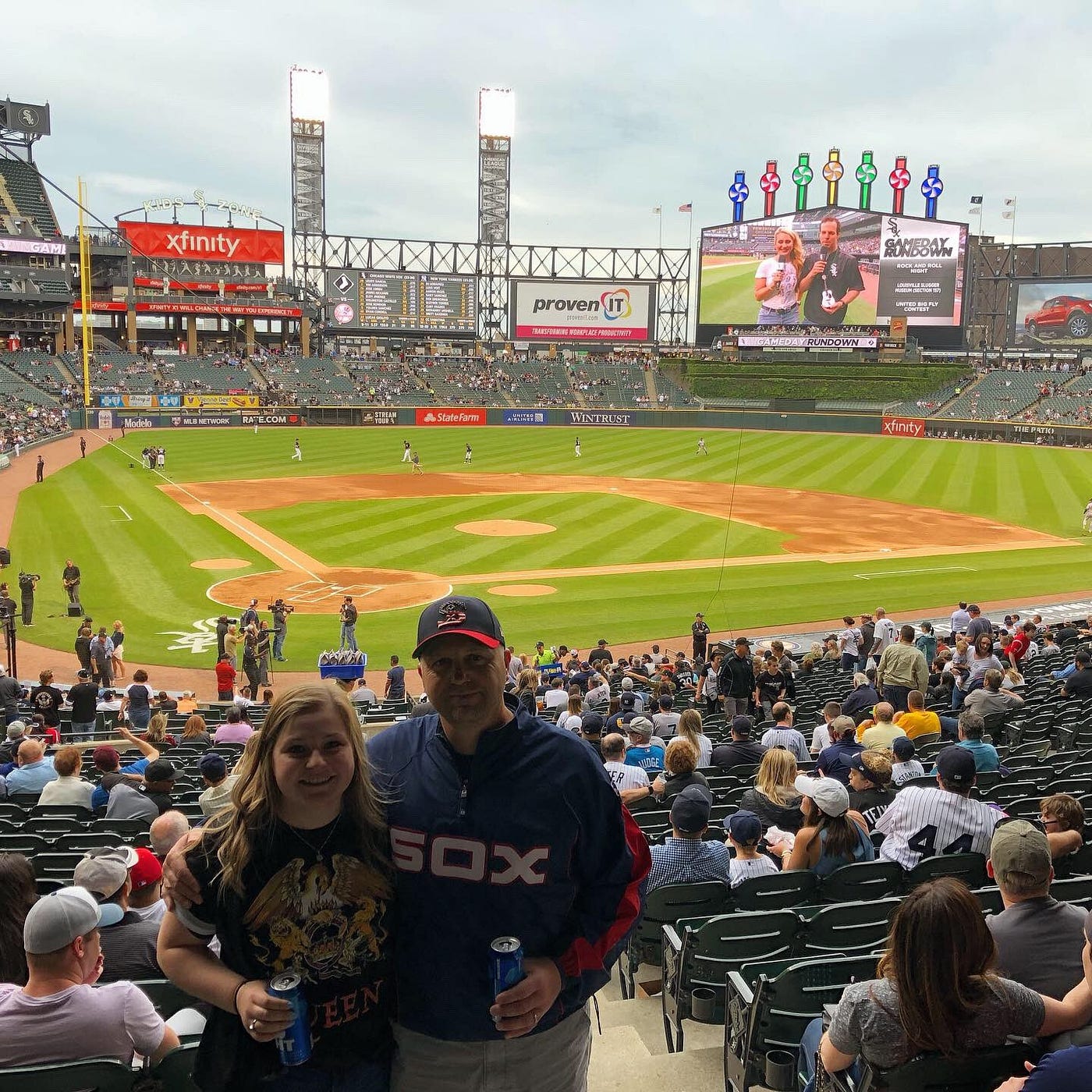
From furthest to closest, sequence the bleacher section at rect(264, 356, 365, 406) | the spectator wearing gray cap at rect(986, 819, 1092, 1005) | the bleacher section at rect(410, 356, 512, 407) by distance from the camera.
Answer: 1. the bleacher section at rect(410, 356, 512, 407)
2. the bleacher section at rect(264, 356, 365, 406)
3. the spectator wearing gray cap at rect(986, 819, 1092, 1005)

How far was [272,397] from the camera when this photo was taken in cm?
7531

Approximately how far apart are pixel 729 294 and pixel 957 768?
84362 millimetres

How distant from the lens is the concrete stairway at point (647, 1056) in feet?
15.5

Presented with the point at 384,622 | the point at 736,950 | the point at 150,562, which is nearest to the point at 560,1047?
the point at 736,950

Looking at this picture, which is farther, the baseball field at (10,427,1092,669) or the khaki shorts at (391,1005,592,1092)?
the baseball field at (10,427,1092,669)

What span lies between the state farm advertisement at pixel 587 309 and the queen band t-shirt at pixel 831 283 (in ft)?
66.8

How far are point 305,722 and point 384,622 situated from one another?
20421 mm

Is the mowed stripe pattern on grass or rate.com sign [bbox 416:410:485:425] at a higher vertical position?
rate.com sign [bbox 416:410:485:425]

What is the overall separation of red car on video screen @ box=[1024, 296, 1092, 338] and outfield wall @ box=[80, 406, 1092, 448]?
24.9m

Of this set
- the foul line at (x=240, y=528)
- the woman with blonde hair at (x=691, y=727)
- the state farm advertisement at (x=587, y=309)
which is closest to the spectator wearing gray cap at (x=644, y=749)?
the woman with blonde hair at (x=691, y=727)

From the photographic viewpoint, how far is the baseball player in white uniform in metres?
6.39

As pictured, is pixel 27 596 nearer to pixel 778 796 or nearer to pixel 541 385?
pixel 778 796

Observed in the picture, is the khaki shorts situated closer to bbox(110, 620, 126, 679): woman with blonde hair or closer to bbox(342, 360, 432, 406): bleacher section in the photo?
bbox(110, 620, 126, 679): woman with blonde hair

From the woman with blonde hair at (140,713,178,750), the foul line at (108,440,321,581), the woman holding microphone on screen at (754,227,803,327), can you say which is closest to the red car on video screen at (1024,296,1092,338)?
the woman holding microphone on screen at (754,227,803,327)
